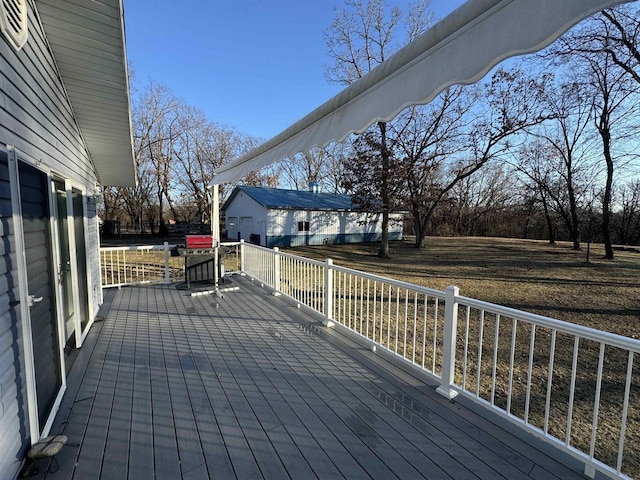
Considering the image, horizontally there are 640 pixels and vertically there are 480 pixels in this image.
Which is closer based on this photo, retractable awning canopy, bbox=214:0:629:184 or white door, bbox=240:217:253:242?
retractable awning canopy, bbox=214:0:629:184

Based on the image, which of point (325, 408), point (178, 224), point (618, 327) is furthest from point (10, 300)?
point (178, 224)

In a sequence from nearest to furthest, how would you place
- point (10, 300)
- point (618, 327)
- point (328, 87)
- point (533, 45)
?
point (533, 45), point (10, 300), point (618, 327), point (328, 87)

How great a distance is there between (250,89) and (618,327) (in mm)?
15375

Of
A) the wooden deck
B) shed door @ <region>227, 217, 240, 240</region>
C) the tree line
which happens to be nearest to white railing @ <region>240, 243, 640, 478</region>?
the wooden deck

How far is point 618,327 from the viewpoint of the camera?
5461mm

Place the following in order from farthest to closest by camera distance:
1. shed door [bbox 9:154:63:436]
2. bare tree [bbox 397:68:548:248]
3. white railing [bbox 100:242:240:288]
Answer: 1. bare tree [bbox 397:68:548:248]
2. white railing [bbox 100:242:240:288]
3. shed door [bbox 9:154:63:436]

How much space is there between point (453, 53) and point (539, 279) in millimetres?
10320

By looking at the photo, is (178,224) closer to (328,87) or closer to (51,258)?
(328,87)

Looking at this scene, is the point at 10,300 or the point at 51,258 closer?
the point at 10,300

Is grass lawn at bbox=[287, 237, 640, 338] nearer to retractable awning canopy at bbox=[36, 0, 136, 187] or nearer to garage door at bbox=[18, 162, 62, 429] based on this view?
garage door at bbox=[18, 162, 62, 429]

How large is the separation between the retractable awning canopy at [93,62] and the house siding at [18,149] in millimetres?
131

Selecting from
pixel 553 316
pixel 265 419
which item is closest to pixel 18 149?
pixel 265 419

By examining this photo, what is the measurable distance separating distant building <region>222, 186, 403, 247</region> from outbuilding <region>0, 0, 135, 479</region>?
46.1 ft

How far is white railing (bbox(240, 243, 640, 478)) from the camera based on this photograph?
180 cm
